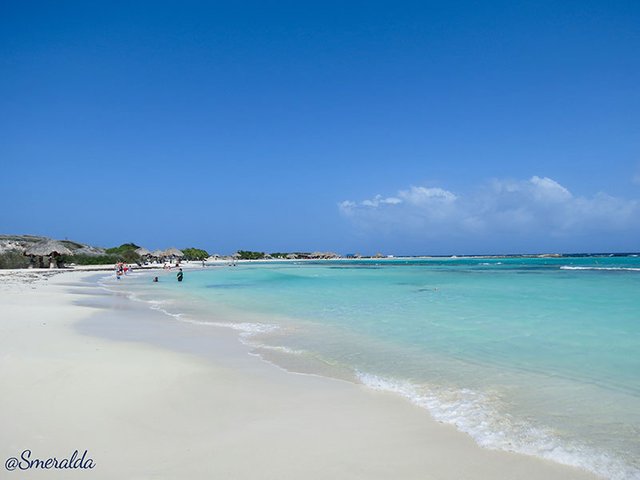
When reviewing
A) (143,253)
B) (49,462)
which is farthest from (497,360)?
(143,253)

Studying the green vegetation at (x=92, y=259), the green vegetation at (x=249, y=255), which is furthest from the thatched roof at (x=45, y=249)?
the green vegetation at (x=249, y=255)

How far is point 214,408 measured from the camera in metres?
3.82

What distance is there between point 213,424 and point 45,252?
36844 millimetres

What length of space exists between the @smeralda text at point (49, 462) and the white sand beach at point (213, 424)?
44 millimetres

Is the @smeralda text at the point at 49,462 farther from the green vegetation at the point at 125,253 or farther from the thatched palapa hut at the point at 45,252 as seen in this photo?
the green vegetation at the point at 125,253

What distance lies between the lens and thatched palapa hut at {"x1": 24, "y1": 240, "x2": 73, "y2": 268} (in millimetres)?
33219

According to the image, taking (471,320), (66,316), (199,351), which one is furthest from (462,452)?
(66,316)

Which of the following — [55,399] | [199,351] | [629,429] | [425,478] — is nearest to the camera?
[425,478]

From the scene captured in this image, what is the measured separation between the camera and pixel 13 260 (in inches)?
1314

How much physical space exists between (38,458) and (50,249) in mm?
36851

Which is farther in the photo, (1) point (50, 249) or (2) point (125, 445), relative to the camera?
(1) point (50, 249)

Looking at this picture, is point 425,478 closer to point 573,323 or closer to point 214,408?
point 214,408

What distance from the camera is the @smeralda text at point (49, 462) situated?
104 inches

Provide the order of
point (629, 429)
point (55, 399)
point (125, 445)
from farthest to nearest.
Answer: point (55, 399) → point (629, 429) → point (125, 445)
